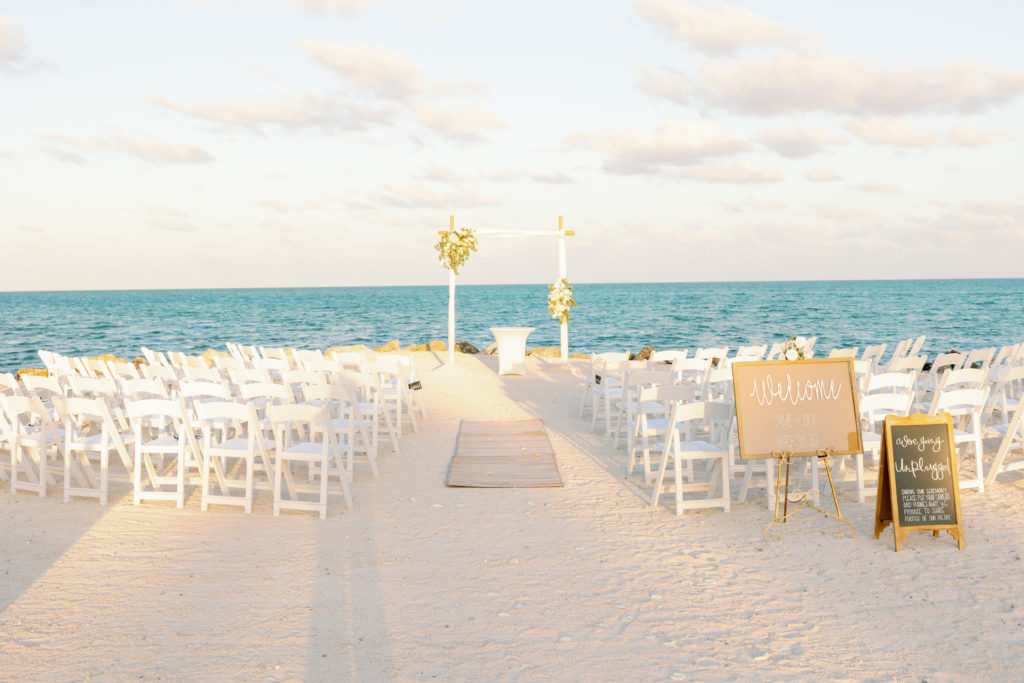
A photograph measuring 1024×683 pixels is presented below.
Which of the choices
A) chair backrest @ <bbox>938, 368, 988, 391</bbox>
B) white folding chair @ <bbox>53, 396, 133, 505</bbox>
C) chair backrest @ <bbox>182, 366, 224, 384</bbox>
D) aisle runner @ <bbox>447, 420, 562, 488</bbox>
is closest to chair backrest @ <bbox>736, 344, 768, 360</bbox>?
aisle runner @ <bbox>447, 420, 562, 488</bbox>

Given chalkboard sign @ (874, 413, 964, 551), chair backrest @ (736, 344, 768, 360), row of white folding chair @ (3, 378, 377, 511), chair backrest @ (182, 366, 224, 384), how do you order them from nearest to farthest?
chalkboard sign @ (874, 413, 964, 551) < row of white folding chair @ (3, 378, 377, 511) < chair backrest @ (182, 366, 224, 384) < chair backrest @ (736, 344, 768, 360)

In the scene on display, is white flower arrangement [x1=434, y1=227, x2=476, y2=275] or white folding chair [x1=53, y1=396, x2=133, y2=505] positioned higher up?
white flower arrangement [x1=434, y1=227, x2=476, y2=275]

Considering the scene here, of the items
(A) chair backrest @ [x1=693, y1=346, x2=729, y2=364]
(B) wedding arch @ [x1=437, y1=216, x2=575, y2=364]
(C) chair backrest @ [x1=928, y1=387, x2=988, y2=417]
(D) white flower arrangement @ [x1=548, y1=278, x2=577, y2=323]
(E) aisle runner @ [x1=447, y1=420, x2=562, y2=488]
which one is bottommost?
(E) aisle runner @ [x1=447, y1=420, x2=562, y2=488]

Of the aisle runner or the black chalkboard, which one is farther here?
the aisle runner

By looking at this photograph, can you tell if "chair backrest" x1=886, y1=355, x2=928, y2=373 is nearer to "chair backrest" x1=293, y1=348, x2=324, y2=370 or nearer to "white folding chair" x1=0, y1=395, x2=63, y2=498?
"chair backrest" x1=293, y1=348, x2=324, y2=370

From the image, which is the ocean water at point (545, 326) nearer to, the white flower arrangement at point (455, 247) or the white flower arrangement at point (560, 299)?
the white flower arrangement at point (560, 299)

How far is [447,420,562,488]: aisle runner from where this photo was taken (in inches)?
276

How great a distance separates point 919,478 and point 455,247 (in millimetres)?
11368

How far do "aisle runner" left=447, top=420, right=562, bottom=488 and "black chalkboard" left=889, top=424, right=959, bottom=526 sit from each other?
8.99 feet

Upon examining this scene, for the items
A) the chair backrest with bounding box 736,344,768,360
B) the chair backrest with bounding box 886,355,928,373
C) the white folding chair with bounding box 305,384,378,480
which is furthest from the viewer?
the chair backrest with bounding box 736,344,768,360

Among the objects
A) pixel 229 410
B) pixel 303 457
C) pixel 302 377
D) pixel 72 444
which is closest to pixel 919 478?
pixel 303 457

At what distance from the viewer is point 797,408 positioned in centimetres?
554

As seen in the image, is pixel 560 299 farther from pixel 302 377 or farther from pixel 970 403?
pixel 970 403

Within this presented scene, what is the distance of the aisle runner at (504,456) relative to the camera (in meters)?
7.01
